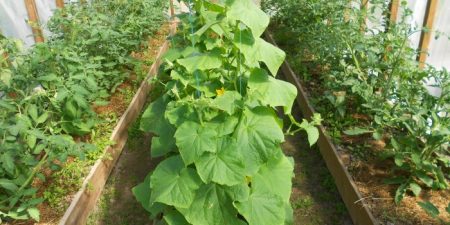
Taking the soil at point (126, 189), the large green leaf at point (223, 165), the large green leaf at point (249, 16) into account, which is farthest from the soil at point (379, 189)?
the soil at point (126, 189)

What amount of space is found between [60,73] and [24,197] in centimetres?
119

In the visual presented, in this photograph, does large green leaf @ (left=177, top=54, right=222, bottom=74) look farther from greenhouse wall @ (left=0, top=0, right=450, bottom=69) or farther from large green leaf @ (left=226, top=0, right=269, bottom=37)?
greenhouse wall @ (left=0, top=0, right=450, bottom=69)

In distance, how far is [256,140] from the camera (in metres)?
2.45

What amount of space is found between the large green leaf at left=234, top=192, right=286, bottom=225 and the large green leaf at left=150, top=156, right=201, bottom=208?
0.29 meters

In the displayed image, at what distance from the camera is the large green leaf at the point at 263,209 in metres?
2.42

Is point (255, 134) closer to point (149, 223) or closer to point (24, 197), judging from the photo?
point (149, 223)

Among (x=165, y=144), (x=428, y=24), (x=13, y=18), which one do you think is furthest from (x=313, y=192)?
(x=13, y=18)

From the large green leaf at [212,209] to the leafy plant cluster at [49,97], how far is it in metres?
1.17

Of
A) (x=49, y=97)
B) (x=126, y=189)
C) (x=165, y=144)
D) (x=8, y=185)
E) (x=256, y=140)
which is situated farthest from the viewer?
(x=126, y=189)

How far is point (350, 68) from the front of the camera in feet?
13.6

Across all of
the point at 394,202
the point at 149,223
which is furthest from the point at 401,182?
the point at 149,223

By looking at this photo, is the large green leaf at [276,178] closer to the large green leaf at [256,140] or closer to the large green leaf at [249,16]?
the large green leaf at [256,140]

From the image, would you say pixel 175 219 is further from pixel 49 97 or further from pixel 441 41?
pixel 441 41

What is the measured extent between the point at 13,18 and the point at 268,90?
4278 mm
